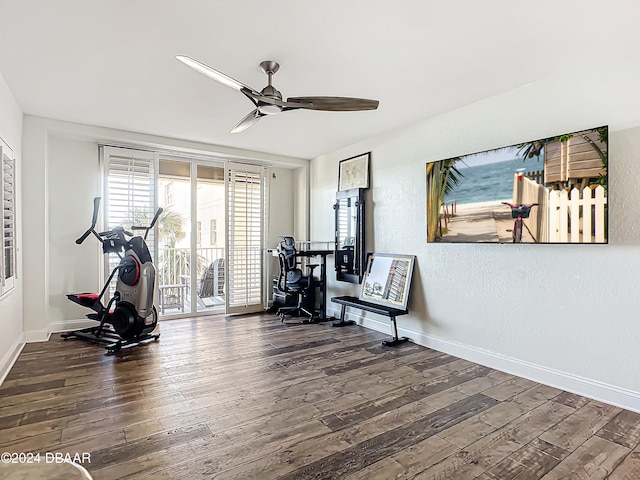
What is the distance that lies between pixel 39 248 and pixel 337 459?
393 cm

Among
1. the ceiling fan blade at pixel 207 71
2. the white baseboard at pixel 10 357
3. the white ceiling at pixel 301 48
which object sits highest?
the white ceiling at pixel 301 48

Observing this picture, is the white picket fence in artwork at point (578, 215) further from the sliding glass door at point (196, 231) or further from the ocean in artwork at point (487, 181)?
the sliding glass door at point (196, 231)

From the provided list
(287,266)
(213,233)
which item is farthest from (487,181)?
(213,233)

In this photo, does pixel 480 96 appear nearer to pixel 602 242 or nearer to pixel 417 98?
pixel 417 98

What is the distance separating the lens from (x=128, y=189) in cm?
480

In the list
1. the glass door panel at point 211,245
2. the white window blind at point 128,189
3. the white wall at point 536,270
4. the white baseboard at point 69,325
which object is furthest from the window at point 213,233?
the white wall at point 536,270

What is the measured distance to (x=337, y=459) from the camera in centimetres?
195

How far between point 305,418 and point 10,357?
2934 mm

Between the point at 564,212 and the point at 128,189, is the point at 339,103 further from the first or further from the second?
the point at 128,189

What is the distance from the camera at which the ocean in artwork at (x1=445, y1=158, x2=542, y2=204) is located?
3.09m

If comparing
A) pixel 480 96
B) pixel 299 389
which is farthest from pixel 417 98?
pixel 299 389

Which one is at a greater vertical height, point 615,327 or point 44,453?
point 615,327

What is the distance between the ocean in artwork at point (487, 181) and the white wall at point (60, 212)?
3480 mm

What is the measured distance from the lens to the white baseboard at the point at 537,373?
2.58 meters
